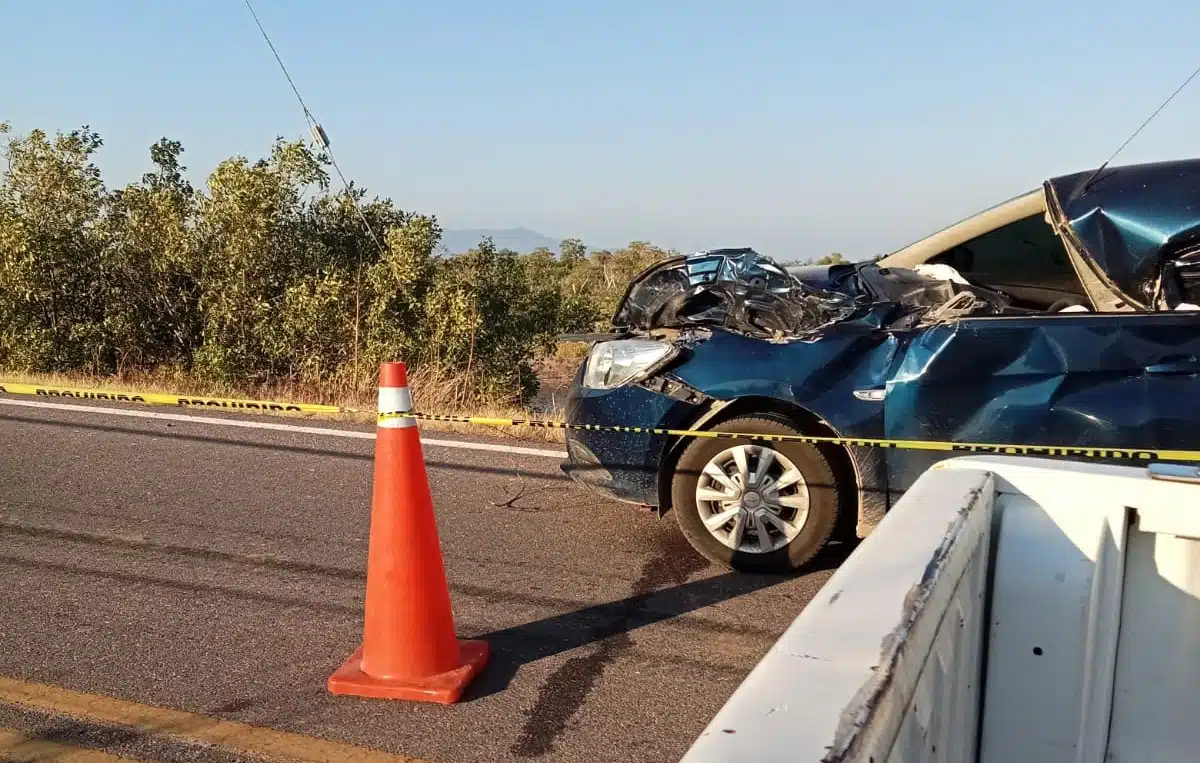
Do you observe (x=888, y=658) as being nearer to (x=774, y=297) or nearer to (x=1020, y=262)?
(x=774, y=297)

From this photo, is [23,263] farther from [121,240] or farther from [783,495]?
[783,495]

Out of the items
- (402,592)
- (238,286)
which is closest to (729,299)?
(402,592)

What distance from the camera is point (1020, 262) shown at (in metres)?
6.23

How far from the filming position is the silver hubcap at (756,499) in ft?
16.4

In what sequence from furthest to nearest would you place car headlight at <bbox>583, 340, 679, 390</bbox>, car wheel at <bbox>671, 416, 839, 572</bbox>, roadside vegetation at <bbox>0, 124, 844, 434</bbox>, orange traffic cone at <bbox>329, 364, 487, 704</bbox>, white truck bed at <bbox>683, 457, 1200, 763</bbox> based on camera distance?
roadside vegetation at <bbox>0, 124, 844, 434</bbox>
car headlight at <bbox>583, 340, 679, 390</bbox>
car wheel at <bbox>671, 416, 839, 572</bbox>
orange traffic cone at <bbox>329, 364, 487, 704</bbox>
white truck bed at <bbox>683, 457, 1200, 763</bbox>

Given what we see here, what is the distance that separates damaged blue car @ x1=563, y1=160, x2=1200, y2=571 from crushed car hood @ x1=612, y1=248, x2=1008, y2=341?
0.04ft

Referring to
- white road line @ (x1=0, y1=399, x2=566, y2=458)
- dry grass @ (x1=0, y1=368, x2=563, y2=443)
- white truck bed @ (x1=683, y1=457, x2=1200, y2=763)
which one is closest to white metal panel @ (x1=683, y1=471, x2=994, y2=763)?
white truck bed @ (x1=683, y1=457, x2=1200, y2=763)

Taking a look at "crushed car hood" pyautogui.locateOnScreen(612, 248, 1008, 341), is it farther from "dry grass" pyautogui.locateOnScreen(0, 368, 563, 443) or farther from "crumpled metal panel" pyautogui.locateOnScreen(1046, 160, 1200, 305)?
"dry grass" pyautogui.locateOnScreen(0, 368, 563, 443)

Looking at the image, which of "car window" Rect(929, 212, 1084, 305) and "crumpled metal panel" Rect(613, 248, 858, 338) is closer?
"crumpled metal panel" Rect(613, 248, 858, 338)

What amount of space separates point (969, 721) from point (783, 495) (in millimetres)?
2800

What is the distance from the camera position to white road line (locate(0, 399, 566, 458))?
24.8 feet

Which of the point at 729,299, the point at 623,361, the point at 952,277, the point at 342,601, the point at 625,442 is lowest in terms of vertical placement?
the point at 342,601

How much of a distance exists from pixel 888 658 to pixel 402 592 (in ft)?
8.66

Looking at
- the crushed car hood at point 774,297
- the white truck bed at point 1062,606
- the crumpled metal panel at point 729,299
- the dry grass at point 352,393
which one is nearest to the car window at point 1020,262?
the crushed car hood at point 774,297
